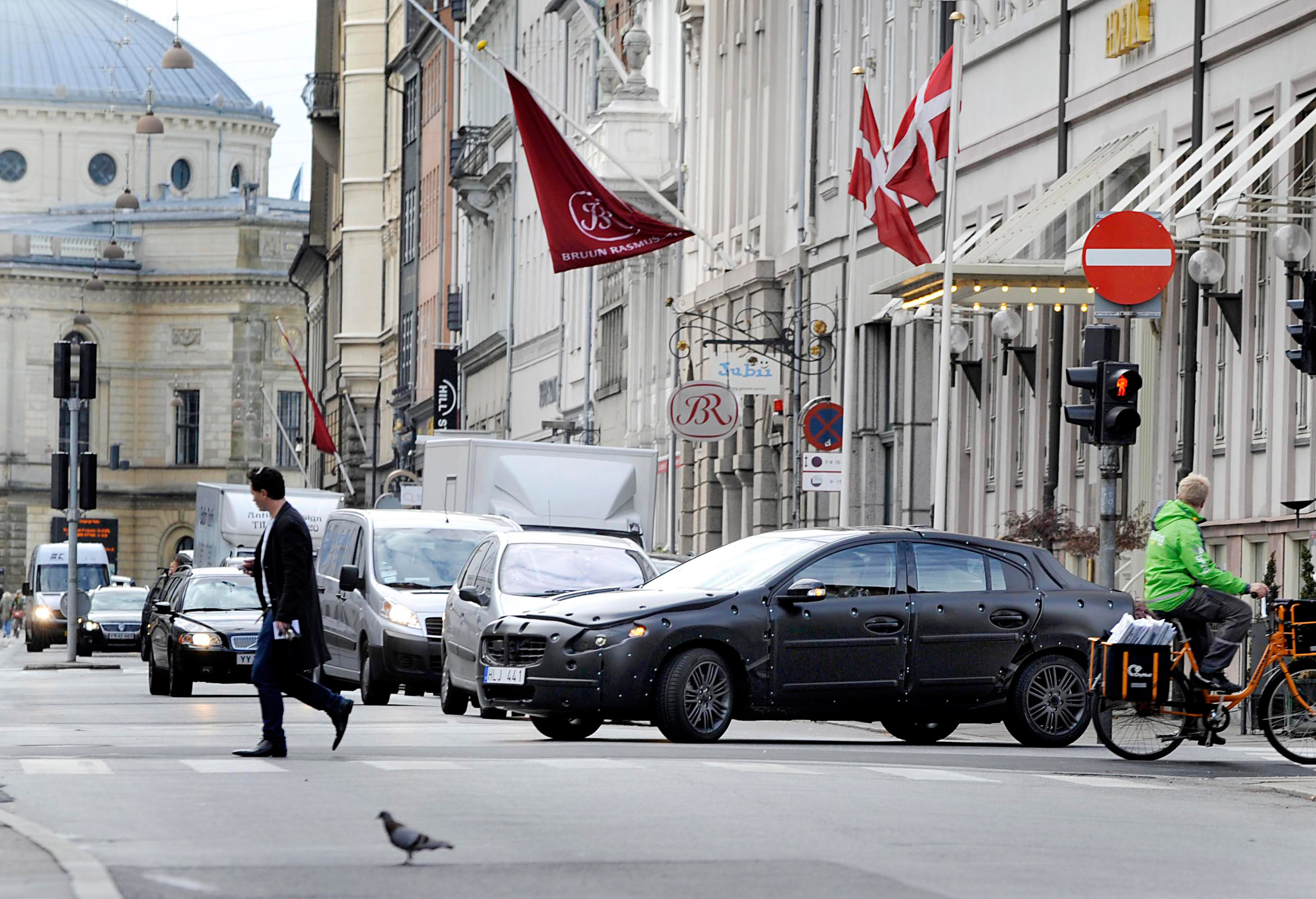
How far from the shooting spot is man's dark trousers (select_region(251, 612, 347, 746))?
18.1 meters

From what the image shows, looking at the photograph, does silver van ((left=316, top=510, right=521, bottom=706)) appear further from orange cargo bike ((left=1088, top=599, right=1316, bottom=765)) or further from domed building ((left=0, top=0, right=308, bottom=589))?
domed building ((left=0, top=0, right=308, bottom=589))

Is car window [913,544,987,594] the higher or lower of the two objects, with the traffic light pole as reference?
lower

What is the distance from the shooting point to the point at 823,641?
66.6 ft

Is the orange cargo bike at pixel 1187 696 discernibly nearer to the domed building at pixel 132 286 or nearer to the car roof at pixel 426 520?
the car roof at pixel 426 520

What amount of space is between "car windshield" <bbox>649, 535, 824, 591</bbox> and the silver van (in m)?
6.11

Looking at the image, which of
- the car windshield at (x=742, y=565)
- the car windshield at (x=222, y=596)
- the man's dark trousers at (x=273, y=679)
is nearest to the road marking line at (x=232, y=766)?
the man's dark trousers at (x=273, y=679)

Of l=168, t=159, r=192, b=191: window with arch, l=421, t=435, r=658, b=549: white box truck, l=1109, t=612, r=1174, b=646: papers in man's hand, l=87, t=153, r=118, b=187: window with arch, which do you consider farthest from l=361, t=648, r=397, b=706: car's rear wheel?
l=168, t=159, r=192, b=191: window with arch

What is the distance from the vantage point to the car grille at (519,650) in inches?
800

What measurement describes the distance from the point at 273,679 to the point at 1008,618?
17.8 feet

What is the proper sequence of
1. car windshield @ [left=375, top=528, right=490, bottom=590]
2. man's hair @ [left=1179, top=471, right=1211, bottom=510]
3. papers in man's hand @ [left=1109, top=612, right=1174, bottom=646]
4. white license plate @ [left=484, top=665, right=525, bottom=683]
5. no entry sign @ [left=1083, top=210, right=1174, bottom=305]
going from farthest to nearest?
car windshield @ [left=375, top=528, right=490, bottom=590]
no entry sign @ [left=1083, top=210, right=1174, bottom=305]
white license plate @ [left=484, top=665, right=525, bottom=683]
man's hair @ [left=1179, top=471, right=1211, bottom=510]
papers in man's hand @ [left=1109, top=612, right=1174, bottom=646]

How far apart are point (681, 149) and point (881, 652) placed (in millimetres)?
34711

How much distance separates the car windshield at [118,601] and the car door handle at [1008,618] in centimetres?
4038

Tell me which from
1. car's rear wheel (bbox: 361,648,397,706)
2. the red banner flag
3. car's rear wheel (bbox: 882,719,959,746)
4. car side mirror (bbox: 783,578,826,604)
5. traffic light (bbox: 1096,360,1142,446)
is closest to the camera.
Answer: car side mirror (bbox: 783,578,826,604)

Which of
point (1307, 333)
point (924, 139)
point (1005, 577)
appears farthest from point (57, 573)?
point (1307, 333)
